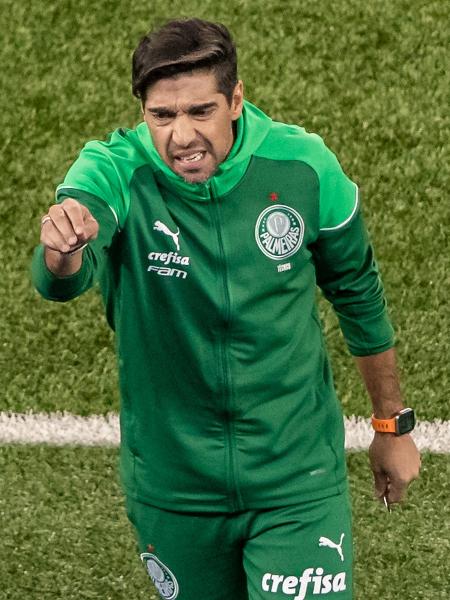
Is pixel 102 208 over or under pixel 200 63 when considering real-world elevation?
under

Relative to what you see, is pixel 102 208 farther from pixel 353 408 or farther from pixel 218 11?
pixel 218 11

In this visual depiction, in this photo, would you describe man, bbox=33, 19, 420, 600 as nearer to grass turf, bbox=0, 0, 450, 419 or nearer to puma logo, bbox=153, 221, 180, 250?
puma logo, bbox=153, 221, 180, 250

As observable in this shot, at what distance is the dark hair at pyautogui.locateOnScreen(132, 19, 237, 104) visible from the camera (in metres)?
3.91

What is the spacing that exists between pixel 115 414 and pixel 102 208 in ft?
10.3

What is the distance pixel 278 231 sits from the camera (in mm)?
4078

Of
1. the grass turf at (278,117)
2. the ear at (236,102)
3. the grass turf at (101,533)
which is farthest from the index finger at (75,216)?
the grass turf at (278,117)

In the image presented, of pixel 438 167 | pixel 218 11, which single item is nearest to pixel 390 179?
pixel 438 167

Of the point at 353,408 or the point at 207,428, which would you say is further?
the point at 353,408

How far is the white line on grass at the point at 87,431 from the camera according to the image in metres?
6.76

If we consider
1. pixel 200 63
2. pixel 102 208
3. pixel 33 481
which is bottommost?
pixel 33 481

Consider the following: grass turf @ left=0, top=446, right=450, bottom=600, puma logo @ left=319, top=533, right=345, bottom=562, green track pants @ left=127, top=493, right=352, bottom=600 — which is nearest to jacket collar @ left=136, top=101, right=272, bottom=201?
green track pants @ left=127, top=493, right=352, bottom=600

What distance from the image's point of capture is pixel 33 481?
6.55 metres

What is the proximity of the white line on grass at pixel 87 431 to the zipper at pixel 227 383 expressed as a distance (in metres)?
2.58

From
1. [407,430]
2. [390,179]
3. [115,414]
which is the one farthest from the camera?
[390,179]
